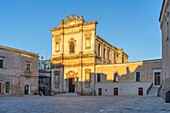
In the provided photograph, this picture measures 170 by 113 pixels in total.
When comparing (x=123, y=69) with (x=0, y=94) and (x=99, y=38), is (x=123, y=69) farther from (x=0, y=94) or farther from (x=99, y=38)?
(x=0, y=94)

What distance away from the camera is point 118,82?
38469 millimetres

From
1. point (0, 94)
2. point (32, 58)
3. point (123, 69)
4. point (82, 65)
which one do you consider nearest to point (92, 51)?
point (82, 65)

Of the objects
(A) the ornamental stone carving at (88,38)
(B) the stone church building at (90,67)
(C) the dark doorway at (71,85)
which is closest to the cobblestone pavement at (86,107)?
(B) the stone church building at (90,67)

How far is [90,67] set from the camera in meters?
41.3

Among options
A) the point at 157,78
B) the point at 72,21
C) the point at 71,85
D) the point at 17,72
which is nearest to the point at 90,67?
the point at 71,85

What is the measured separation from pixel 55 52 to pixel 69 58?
381cm

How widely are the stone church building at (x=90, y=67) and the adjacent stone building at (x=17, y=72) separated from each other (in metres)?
6.26

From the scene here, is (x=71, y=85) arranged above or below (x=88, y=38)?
below

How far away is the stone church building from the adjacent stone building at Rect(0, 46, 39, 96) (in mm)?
6264

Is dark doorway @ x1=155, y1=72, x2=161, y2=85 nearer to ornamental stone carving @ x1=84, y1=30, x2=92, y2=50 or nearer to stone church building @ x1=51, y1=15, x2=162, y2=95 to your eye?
stone church building @ x1=51, y1=15, x2=162, y2=95

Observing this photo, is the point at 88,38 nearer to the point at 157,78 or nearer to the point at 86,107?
the point at 157,78

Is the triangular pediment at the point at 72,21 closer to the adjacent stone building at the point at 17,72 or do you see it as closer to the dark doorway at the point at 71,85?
the adjacent stone building at the point at 17,72

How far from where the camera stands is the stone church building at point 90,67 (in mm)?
36031

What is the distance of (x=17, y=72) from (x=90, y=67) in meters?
12.5
